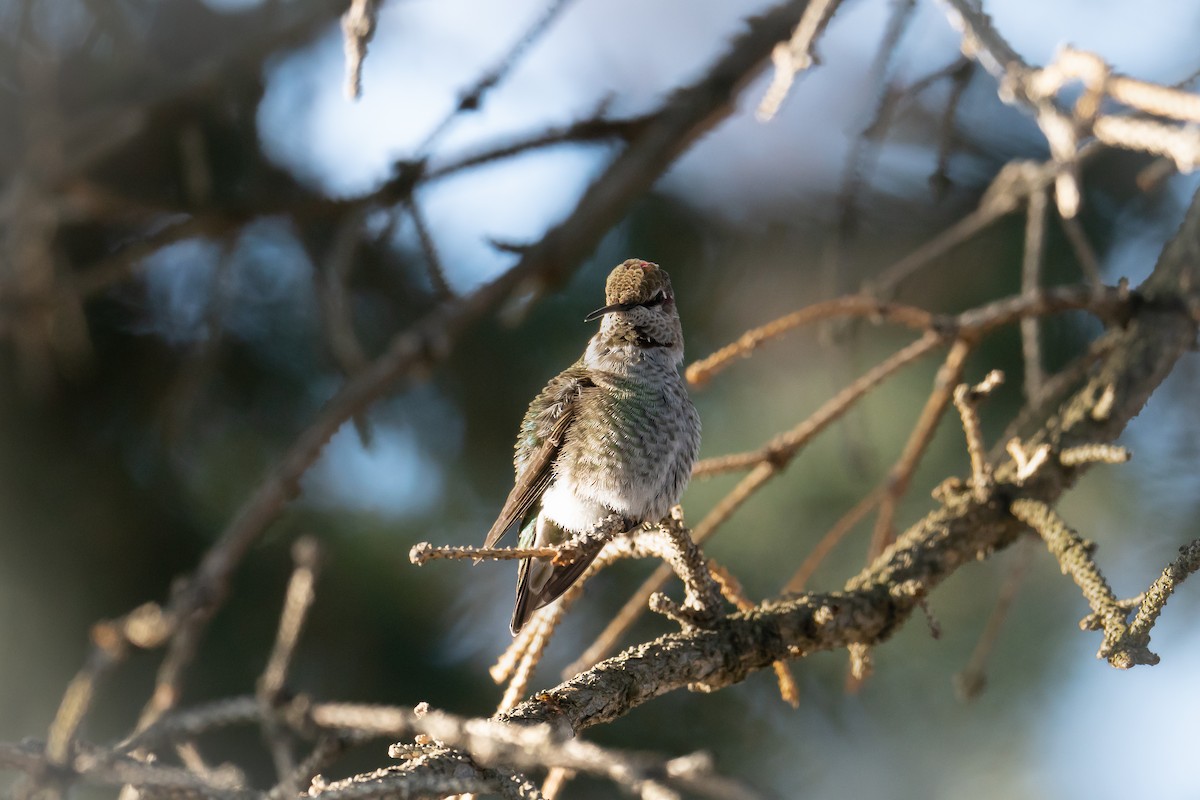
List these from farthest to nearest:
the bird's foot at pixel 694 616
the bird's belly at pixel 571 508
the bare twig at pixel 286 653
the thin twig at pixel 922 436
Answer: the thin twig at pixel 922 436 < the bird's belly at pixel 571 508 < the bird's foot at pixel 694 616 < the bare twig at pixel 286 653

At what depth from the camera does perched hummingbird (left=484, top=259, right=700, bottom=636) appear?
72.7 inches

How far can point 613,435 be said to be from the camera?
6.34 feet

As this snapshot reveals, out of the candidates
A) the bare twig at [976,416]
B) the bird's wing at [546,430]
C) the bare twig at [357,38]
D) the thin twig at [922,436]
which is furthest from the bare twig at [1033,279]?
the bare twig at [357,38]

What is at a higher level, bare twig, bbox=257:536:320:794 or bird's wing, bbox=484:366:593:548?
bird's wing, bbox=484:366:593:548

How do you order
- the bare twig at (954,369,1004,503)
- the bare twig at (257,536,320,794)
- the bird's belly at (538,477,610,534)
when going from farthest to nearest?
the bird's belly at (538,477,610,534), the bare twig at (954,369,1004,503), the bare twig at (257,536,320,794)

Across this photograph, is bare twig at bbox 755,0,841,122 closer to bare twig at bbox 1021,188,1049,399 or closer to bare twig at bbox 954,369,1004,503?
bare twig at bbox 954,369,1004,503

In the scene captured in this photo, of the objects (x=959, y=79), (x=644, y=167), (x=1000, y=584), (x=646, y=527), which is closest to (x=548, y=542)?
(x=646, y=527)

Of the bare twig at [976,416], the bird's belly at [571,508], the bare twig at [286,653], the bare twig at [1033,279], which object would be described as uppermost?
the bare twig at [1033,279]

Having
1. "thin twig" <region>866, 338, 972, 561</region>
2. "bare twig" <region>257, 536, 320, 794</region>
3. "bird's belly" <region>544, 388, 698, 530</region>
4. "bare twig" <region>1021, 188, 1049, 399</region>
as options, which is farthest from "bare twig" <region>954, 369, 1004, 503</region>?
"bare twig" <region>257, 536, 320, 794</region>

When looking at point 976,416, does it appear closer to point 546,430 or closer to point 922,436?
point 922,436

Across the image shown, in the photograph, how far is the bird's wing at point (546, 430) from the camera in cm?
185

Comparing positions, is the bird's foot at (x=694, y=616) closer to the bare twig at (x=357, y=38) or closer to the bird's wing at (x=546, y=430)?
the bird's wing at (x=546, y=430)

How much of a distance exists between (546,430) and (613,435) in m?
0.12

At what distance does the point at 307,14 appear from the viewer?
2.68 m
